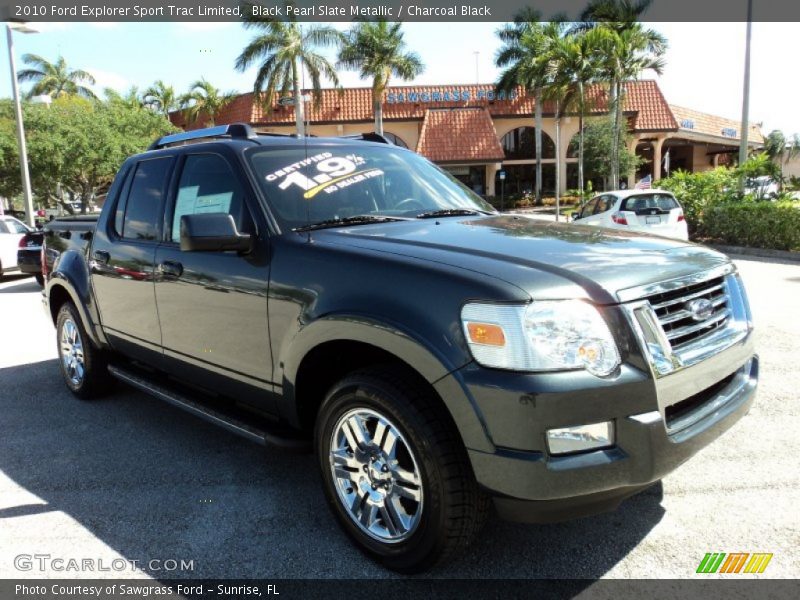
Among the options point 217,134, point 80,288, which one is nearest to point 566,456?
point 217,134

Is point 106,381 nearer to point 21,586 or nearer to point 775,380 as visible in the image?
point 21,586

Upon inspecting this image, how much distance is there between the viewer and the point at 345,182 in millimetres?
3500

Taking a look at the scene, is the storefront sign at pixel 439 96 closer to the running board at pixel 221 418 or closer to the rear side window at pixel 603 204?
the rear side window at pixel 603 204

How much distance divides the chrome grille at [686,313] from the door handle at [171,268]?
2.53 meters

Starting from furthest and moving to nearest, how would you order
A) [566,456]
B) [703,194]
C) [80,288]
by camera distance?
[703,194] → [80,288] → [566,456]

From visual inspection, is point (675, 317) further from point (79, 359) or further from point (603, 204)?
point (603, 204)

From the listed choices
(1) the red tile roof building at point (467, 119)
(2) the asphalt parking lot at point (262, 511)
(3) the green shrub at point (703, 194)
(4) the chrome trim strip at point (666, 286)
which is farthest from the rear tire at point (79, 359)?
(1) the red tile roof building at point (467, 119)

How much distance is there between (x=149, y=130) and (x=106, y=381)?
2970 centimetres

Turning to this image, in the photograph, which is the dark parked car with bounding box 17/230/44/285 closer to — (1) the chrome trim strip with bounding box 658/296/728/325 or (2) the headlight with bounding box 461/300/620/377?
(2) the headlight with bounding box 461/300/620/377

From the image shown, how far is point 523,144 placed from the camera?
4322 centimetres

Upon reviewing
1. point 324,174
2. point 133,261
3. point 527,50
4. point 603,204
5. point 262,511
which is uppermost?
point 527,50

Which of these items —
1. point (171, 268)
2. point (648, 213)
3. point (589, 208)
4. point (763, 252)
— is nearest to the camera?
point (171, 268)

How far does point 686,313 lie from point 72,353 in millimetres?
4711

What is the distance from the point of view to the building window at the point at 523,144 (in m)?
42.7
